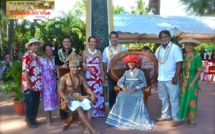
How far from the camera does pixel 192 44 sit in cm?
455

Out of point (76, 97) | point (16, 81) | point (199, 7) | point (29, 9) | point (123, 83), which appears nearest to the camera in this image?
point (76, 97)

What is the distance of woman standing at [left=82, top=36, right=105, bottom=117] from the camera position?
506 cm

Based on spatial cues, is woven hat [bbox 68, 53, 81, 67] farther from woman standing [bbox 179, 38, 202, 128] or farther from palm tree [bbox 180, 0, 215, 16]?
palm tree [bbox 180, 0, 215, 16]

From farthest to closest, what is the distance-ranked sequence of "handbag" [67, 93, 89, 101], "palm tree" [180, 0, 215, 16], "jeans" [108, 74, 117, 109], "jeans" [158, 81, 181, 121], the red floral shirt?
"palm tree" [180, 0, 215, 16] → "jeans" [108, 74, 117, 109] → "jeans" [158, 81, 181, 121] → the red floral shirt → "handbag" [67, 93, 89, 101]

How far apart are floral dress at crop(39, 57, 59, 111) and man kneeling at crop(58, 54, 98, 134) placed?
46 centimetres

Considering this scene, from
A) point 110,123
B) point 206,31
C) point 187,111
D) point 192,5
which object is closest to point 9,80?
point 110,123

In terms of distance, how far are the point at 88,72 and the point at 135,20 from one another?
6101 mm

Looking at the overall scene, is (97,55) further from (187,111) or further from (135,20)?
(135,20)

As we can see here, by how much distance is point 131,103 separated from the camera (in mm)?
4707

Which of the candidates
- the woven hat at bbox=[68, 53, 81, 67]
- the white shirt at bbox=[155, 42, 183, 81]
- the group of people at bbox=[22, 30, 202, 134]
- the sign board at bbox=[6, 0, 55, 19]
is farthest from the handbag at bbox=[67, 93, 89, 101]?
the sign board at bbox=[6, 0, 55, 19]

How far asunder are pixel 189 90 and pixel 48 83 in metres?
2.49

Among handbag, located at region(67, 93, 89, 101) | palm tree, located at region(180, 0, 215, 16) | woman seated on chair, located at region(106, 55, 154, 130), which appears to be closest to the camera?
handbag, located at region(67, 93, 89, 101)

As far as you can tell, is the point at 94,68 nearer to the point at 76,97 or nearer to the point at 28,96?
the point at 76,97

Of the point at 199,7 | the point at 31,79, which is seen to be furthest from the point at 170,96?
the point at 199,7
